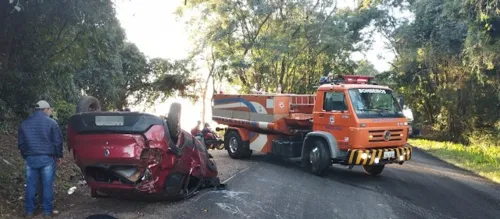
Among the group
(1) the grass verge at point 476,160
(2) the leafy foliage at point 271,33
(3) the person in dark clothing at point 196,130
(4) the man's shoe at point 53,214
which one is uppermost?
(2) the leafy foliage at point 271,33

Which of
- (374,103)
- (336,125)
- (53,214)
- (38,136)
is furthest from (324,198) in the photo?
(38,136)

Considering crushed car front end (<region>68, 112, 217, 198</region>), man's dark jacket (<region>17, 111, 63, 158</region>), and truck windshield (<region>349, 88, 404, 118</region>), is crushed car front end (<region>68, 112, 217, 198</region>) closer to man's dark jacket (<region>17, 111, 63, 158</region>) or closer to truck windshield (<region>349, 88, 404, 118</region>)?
man's dark jacket (<region>17, 111, 63, 158</region>)

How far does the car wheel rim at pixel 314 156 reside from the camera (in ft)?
38.3

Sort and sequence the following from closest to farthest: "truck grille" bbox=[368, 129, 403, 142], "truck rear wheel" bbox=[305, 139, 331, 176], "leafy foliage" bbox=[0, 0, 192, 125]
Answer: "leafy foliage" bbox=[0, 0, 192, 125]
"truck grille" bbox=[368, 129, 403, 142]
"truck rear wheel" bbox=[305, 139, 331, 176]

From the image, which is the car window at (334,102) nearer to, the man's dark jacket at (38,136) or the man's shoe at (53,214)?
the man's dark jacket at (38,136)

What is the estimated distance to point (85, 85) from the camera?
60.2ft

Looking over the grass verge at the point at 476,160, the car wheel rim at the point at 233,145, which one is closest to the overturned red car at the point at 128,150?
the car wheel rim at the point at 233,145

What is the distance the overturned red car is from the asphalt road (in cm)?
41

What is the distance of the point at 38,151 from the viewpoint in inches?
264

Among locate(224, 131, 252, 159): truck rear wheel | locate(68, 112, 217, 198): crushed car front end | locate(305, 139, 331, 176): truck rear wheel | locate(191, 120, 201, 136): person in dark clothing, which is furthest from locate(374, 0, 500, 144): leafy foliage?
locate(191, 120, 201, 136): person in dark clothing

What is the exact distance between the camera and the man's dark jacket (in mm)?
6699

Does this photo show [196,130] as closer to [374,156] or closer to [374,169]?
[374,169]

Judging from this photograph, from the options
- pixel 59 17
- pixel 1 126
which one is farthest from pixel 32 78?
pixel 1 126

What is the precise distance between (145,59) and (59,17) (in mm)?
20487
